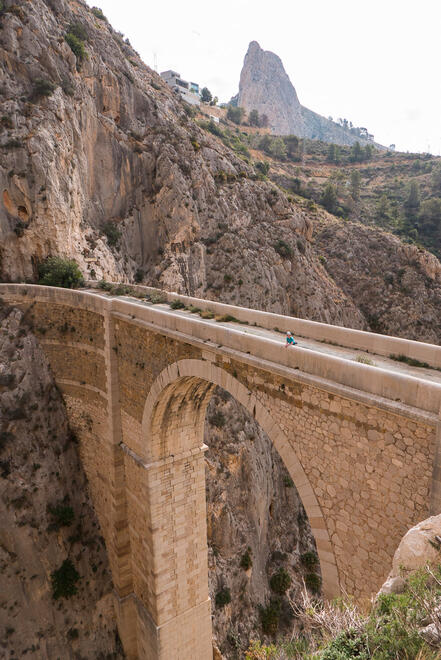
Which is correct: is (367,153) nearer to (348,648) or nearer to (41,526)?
(41,526)

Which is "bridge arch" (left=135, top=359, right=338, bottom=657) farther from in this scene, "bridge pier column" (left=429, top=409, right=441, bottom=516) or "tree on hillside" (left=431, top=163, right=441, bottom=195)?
"tree on hillside" (left=431, top=163, right=441, bottom=195)

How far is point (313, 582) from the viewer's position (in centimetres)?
1902

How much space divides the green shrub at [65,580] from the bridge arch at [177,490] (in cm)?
316

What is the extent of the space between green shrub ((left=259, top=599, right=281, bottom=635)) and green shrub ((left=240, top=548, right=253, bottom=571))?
236 cm

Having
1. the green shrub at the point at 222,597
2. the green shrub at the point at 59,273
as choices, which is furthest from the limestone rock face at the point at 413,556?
the green shrub at the point at 59,273

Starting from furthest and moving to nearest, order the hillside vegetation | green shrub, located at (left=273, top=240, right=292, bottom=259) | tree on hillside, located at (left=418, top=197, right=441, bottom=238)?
the hillside vegetation
tree on hillside, located at (left=418, top=197, right=441, bottom=238)
green shrub, located at (left=273, top=240, right=292, bottom=259)

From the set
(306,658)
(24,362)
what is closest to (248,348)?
(306,658)

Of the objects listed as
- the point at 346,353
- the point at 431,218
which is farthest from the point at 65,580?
the point at 431,218

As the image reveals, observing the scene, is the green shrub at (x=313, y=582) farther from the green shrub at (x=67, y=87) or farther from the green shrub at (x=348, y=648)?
the green shrub at (x=67, y=87)

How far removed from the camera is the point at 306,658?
3418 mm

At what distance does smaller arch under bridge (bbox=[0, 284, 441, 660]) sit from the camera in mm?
5145

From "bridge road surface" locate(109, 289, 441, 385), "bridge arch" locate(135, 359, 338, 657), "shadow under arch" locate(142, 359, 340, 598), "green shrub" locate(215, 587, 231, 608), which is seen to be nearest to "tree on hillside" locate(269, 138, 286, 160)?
"bridge road surface" locate(109, 289, 441, 385)

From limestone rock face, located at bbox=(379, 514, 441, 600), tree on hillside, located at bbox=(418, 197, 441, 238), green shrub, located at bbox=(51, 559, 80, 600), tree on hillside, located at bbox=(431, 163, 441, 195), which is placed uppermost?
tree on hillside, located at bbox=(431, 163, 441, 195)

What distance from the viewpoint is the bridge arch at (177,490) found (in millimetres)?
10648
